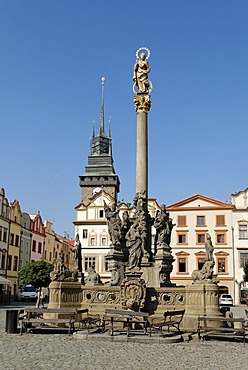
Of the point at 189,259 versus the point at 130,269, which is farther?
the point at 189,259

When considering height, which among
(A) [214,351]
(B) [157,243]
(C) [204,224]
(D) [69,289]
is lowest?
(A) [214,351]

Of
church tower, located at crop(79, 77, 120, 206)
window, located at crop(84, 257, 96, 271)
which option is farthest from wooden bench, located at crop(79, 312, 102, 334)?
church tower, located at crop(79, 77, 120, 206)

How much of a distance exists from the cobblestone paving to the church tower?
67.3m

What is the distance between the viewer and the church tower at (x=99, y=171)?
86519mm

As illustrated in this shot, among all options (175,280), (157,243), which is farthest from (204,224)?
(157,243)

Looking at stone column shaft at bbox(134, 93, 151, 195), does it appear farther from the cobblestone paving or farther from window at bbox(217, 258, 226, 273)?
window at bbox(217, 258, 226, 273)

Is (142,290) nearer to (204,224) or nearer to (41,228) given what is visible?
(204,224)

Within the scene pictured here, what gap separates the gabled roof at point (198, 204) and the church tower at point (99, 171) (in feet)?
101

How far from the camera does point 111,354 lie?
10.8 m

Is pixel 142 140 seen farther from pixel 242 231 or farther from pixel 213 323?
pixel 242 231

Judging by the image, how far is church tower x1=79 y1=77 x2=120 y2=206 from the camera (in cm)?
8652

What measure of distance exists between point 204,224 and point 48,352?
4040 centimetres

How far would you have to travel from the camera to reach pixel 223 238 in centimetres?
4919

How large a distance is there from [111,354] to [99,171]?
81142mm
